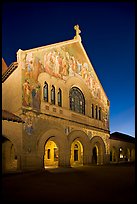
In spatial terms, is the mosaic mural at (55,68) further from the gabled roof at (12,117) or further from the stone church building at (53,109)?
the gabled roof at (12,117)

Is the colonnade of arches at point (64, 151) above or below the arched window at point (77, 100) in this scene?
below

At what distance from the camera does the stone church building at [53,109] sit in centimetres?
1427

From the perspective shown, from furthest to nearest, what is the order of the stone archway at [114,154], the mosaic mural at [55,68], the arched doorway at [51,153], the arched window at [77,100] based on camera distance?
the stone archway at [114,154], the arched doorway at [51,153], the arched window at [77,100], the mosaic mural at [55,68]

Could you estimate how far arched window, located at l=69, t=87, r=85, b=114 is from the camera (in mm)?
19375

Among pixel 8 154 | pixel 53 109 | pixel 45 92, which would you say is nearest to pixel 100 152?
pixel 53 109

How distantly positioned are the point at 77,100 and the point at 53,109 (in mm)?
3893

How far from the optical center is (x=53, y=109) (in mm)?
16812

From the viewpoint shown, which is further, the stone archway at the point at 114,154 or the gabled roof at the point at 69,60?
the stone archway at the point at 114,154

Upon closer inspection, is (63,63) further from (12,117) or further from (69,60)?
(12,117)

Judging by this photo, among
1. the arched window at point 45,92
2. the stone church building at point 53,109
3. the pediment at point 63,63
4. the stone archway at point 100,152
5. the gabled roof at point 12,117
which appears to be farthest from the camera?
the stone archway at point 100,152

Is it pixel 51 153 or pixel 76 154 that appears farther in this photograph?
pixel 51 153

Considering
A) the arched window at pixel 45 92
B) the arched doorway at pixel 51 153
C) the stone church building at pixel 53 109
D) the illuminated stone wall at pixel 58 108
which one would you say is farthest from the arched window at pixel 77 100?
the arched doorway at pixel 51 153

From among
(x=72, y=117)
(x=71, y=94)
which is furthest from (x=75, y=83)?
(x=72, y=117)

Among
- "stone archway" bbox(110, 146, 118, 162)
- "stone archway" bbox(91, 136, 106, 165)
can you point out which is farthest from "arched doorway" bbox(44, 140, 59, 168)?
"stone archway" bbox(110, 146, 118, 162)
